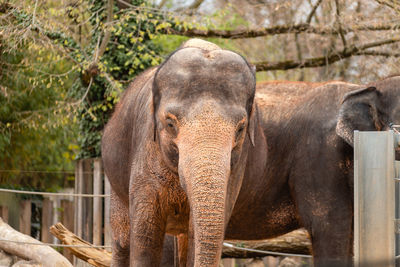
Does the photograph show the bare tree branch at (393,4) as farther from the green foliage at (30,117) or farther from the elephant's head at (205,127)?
the elephant's head at (205,127)

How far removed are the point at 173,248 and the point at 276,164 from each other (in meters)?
1.35

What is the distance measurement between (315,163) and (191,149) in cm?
256

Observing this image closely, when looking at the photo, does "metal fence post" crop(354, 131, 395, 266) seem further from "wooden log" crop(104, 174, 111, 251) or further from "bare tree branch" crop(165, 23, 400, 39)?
"bare tree branch" crop(165, 23, 400, 39)

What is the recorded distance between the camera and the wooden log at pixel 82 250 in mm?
7941

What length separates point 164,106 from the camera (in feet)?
14.3

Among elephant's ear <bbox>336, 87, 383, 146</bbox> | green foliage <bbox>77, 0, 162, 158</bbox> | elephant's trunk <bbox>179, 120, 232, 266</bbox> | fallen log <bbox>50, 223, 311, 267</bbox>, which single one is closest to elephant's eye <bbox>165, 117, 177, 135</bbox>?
elephant's trunk <bbox>179, 120, 232, 266</bbox>

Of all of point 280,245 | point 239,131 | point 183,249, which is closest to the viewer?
point 239,131

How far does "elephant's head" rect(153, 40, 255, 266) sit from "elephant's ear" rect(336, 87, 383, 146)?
6.01ft

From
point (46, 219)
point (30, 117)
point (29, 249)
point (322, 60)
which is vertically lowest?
point (29, 249)

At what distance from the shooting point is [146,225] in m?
4.68

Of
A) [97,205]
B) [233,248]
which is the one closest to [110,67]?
[97,205]

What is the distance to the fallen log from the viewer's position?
314 inches

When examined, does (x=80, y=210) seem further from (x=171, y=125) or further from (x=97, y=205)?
(x=171, y=125)

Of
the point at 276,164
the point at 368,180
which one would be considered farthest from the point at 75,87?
the point at 368,180
